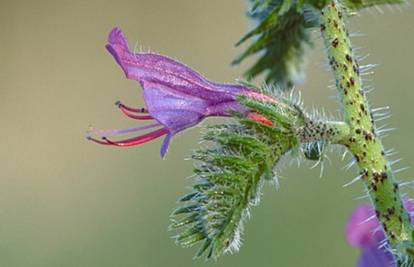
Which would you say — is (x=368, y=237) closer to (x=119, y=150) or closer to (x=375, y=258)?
(x=375, y=258)

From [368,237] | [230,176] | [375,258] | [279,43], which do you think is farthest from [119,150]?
[230,176]

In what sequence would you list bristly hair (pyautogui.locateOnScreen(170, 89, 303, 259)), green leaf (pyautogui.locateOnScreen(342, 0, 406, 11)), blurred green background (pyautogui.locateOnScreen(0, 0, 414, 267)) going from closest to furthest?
bristly hair (pyautogui.locateOnScreen(170, 89, 303, 259)), green leaf (pyautogui.locateOnScreen(342, 0, 406, 11)), blurred green background (pyautogui.locateOnScreen(0, 0, 414, 267))

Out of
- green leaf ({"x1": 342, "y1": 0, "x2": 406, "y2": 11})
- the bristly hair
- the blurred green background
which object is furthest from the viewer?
the blurred green background

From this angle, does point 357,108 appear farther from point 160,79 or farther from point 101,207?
point 101,207

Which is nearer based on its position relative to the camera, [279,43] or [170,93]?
[170,93]

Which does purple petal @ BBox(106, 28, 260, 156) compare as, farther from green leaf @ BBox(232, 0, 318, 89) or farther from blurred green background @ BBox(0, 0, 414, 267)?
blurred green background @ BBox(0, 0, 414, 267)

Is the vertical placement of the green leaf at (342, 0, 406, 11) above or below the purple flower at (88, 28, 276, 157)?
above

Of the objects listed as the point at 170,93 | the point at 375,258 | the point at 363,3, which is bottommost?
the point at 375,258

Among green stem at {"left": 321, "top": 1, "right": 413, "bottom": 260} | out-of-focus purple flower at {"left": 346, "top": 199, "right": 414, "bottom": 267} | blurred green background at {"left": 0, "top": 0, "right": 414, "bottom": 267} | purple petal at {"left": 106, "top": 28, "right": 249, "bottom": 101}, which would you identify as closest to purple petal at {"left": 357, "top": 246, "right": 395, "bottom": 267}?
out-of-focus purple flower at {"left": 346, "top": 199, "right": 414, "bottom": 267}
